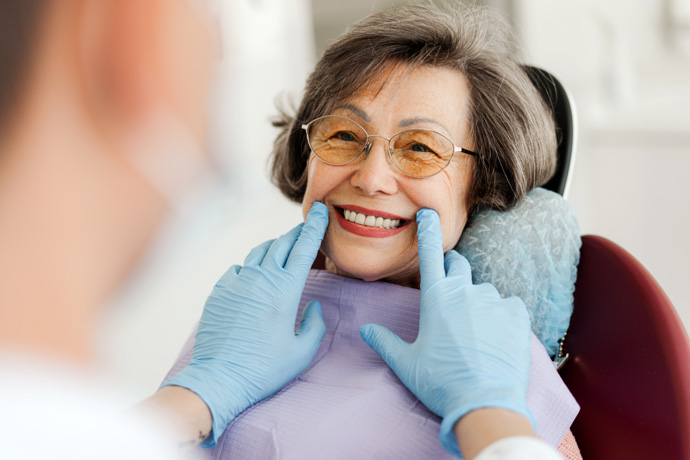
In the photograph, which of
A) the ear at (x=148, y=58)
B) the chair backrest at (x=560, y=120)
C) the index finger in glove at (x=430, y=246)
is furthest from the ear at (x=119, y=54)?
the chair backrest at (x=560, y=120)

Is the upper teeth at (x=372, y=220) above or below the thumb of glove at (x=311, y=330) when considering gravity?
above

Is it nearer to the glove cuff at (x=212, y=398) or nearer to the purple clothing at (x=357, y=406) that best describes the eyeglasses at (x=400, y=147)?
the purple clothing at (x=357, y=406)

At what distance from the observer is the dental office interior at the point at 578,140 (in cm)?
255

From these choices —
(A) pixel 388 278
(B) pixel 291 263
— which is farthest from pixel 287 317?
(A) pixel 388 278

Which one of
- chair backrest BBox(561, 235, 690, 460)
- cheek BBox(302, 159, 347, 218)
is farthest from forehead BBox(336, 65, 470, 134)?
chair backrest BBox(561, 235, 690, 460)

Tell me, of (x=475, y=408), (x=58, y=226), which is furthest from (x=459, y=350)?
(x=58, y=226)

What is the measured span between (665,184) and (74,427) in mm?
3061

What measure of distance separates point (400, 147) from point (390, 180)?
7 cm

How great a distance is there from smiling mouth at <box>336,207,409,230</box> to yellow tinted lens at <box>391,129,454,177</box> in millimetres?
114

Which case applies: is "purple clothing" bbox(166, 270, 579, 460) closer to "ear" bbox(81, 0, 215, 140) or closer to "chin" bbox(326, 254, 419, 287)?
"chin" bbox(326, 254, 419, 287)

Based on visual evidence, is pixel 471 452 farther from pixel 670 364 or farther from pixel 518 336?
pixel 670 364

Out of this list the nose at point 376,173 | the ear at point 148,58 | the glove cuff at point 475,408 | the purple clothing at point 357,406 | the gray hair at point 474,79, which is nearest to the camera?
the glove cuff at point 475,408

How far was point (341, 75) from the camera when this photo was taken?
133 centimetres

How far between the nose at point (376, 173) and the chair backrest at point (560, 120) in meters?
0.55
